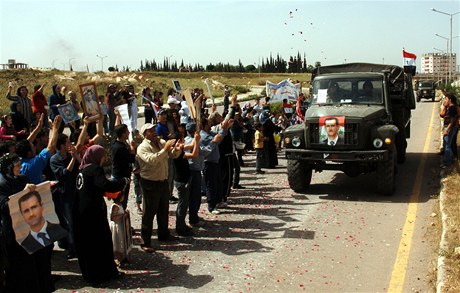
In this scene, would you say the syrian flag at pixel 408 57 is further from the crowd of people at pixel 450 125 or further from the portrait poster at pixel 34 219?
the portrait poster at pixel 34 219

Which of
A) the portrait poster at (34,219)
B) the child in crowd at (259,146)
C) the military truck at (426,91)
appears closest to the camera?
the portrait poster at (34,219)

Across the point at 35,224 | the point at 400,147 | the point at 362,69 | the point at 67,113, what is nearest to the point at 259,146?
the point at 362,69

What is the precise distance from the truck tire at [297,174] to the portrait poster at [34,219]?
6.30 meters

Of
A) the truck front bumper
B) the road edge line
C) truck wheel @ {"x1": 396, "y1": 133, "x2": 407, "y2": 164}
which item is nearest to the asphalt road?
the road edge line

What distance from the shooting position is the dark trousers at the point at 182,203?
861 centimetres

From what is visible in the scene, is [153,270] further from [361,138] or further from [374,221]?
[361,138]

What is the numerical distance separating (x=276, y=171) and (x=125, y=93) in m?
5.45

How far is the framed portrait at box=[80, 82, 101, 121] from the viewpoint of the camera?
812cm

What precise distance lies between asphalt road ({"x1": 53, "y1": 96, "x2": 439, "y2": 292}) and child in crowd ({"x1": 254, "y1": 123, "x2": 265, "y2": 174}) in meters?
2.03

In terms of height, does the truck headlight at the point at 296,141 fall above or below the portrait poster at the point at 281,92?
below

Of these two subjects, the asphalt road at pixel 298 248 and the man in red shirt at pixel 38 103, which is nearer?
the asphalt road at pixel 298 248

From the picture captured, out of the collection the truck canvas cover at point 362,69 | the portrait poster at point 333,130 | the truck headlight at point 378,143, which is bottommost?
the truck headlight at point 378,143

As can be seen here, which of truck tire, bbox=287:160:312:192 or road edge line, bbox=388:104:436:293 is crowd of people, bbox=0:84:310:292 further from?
road edge line, bbox=388:104:436:293

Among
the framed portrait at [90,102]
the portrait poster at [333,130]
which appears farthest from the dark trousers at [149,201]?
the portrait poster at [333,130]
